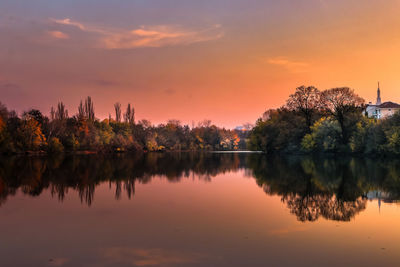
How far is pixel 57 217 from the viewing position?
1284 cm

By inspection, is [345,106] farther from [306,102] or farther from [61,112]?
[61,112]

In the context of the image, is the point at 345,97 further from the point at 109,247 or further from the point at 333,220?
the point at 109,247

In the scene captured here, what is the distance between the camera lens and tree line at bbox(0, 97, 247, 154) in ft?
247

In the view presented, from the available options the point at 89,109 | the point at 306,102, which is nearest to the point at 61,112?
the point at 89,109

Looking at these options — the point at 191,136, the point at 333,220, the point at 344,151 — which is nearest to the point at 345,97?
the point at 344,151

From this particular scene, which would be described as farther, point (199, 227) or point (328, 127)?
point (328, 127)

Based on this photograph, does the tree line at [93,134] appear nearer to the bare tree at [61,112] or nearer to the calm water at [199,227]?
the bare tree at [61,112]

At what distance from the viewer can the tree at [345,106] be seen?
66250mm

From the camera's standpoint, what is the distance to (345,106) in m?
66.8

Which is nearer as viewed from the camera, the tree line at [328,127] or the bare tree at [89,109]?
the tree line at [328,127]

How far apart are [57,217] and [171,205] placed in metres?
5.04

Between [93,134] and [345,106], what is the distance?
66677mm

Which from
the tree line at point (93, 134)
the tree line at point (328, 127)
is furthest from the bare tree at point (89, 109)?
the tree line at point (328, 127)

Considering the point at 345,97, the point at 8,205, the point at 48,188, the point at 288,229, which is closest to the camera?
the point at 288,229
